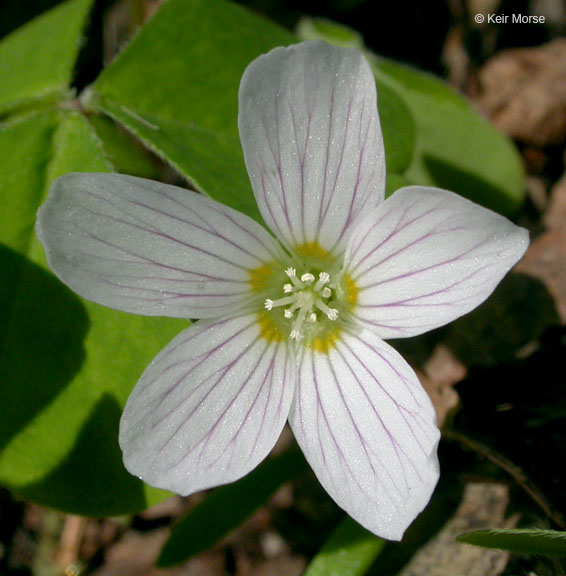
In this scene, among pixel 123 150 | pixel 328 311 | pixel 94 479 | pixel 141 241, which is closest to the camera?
pixel 141 241

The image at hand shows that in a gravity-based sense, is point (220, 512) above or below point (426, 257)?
below

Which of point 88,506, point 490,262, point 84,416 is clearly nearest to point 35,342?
point 84,416

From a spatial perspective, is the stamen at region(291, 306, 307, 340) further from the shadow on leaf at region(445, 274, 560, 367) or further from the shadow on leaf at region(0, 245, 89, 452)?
the shadow on leaf at region(445, 274, 560, 367)

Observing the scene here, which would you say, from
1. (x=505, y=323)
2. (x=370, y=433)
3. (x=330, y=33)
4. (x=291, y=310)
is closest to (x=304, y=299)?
(x=291, y=310)

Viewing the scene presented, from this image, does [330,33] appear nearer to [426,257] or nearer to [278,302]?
[278,302]

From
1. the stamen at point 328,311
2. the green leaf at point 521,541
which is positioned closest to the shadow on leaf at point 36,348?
the stamen at point 328,311
